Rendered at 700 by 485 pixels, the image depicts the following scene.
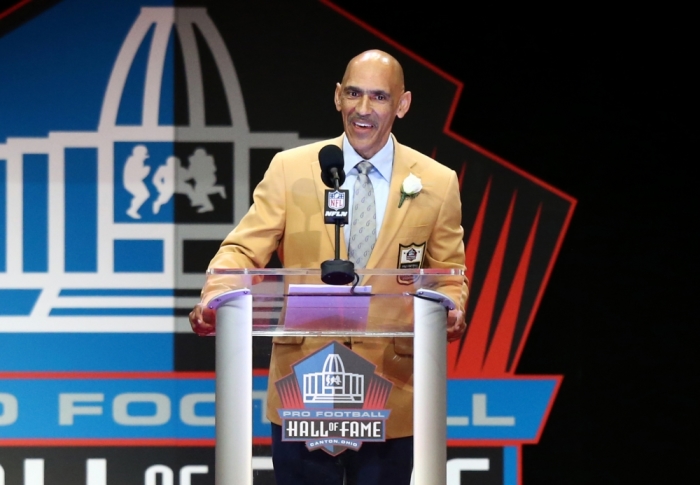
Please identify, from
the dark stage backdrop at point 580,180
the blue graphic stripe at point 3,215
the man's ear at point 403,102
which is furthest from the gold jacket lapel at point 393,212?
the blue graphic stripe at point 3,215

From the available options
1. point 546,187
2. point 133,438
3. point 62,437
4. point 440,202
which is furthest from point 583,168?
point 62,437

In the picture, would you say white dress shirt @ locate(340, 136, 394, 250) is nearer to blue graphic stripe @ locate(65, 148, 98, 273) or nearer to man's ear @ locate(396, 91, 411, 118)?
man's ear @ locate(396, 91, 411, 118)

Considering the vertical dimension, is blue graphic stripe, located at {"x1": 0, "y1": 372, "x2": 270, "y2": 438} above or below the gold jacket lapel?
below

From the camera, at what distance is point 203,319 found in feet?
6.95

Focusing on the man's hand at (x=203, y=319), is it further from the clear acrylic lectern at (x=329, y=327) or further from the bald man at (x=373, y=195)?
the bald man at (x=373, y=195)

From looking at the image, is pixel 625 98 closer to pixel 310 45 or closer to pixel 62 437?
pixel 310 45

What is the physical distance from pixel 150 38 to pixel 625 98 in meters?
1.98

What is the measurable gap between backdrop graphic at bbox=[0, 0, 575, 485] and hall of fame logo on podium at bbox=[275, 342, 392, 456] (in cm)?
221

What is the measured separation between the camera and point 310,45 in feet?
13.4

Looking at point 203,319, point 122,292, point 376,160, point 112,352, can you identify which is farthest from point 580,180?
point 203,319

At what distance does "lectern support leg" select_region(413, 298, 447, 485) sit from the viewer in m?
1.90

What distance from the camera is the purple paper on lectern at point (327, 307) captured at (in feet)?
6.28

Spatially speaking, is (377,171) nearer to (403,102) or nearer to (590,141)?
(403,102)

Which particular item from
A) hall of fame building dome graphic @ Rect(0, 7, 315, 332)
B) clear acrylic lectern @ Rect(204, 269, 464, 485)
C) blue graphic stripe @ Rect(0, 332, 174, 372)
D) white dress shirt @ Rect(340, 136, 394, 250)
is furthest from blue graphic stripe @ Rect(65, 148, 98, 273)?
clear acrylic lectern @ Rect(204, 269, 464, 485)
